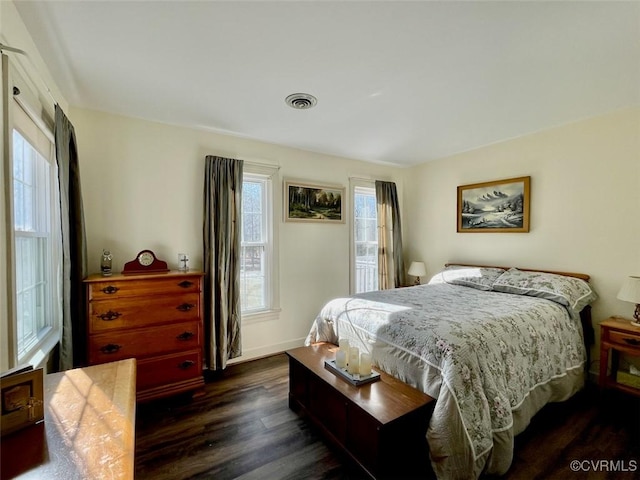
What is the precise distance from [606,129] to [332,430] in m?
3.49

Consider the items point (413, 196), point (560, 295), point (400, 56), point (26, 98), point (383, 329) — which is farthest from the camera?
point (413, 196)

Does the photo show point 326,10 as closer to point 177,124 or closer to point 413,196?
point 177,124

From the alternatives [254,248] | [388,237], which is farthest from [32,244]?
[388,237]

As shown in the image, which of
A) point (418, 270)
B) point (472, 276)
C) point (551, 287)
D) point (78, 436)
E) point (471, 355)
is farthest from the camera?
point (418, 270)

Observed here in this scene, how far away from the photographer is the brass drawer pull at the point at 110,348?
2.17 meters

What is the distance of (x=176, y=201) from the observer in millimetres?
2873

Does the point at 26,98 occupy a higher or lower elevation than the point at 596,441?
higher

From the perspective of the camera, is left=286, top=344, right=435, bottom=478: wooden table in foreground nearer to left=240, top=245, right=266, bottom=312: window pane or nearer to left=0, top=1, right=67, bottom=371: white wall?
left=240, top=245, right=266, bottom=312: window pane

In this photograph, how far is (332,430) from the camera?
1.93 metres

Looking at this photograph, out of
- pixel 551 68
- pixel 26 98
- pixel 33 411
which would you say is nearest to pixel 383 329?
pixel 33 411

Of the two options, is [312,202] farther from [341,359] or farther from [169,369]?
[169,369]

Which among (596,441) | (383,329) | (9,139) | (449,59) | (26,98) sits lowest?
(596,441)

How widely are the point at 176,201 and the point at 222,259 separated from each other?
73 centimetres

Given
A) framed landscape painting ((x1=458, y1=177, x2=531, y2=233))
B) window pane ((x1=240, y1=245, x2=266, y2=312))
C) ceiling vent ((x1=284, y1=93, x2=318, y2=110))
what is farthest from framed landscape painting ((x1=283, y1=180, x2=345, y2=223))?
framed landscape painting ((x1=458, y1=177, x2=531, y2=233))
